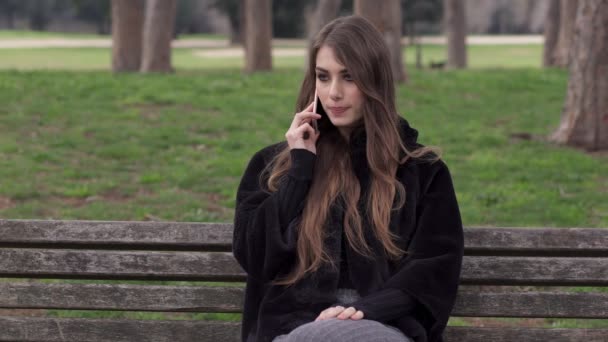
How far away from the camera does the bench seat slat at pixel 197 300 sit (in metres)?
4.06

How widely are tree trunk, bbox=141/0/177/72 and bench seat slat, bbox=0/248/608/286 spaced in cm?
1527

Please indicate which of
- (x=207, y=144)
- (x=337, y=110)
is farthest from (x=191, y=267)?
(x=207, y=144)

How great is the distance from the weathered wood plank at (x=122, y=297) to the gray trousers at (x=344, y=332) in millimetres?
686

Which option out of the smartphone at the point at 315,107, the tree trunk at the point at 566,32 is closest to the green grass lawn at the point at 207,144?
the tree trunk at the point at 566,32

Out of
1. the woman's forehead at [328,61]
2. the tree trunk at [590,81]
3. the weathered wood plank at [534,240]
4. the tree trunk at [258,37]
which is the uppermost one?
the woman's forehead at [328,61]

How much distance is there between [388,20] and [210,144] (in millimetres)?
4906

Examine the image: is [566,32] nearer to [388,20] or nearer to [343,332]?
[388,20]

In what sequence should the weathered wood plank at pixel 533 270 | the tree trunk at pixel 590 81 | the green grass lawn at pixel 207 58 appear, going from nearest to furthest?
1. the weathered wood plank at pixel 533 270
2. the tree trunk at pixel 590 81
3. the green grass lawn at pixel 207 58

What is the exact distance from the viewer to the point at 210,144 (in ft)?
36.1

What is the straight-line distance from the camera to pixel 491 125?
1245cm

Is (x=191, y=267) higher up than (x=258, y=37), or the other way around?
(x=191, y=267)

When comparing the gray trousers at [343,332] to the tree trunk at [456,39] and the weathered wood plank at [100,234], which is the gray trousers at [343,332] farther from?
the tree trunk at [456,39]

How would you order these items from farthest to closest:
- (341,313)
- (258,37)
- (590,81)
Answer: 1. (258,37)
2. (590,81)
3. (341,313)

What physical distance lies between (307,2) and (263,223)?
37067mm
